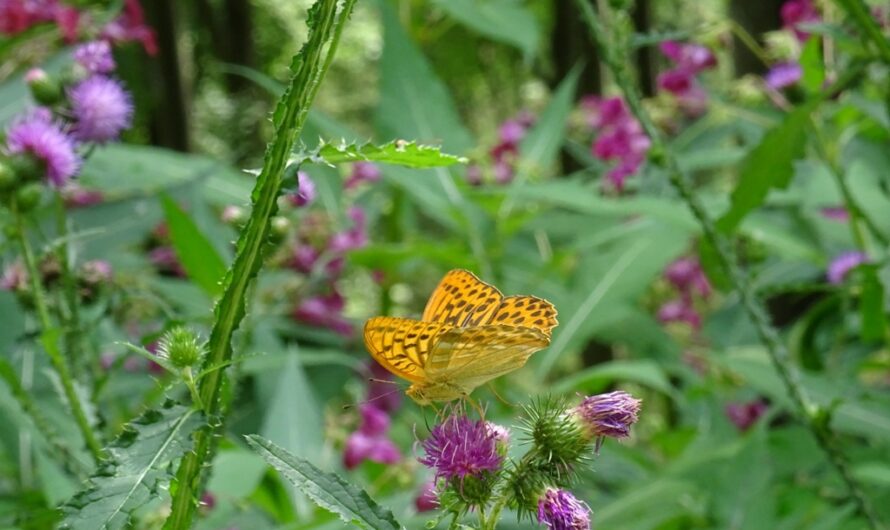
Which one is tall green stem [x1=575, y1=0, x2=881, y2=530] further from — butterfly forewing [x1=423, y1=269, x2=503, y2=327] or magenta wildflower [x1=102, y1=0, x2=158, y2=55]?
magenta wildflower [x1=102, y1=0, x2=158, y2=55]

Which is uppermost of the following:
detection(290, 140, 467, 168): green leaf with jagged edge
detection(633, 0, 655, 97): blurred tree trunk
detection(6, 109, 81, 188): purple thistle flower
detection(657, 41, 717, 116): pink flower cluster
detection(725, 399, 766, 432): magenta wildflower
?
detection(290, 140, 467, 168): green leaf with jagged edge

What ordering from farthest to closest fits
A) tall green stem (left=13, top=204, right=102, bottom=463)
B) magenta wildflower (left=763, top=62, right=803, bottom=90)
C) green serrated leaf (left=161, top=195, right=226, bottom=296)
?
magenta wildflower (left=763, top=62, right=803, bottom=90)
green serrated leaf (left=161, top=195, right=226, bottom=296)
tall green stem (left=13, top=204, right=102, bottom=463)

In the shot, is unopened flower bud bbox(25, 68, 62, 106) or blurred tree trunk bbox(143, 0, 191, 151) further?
blurred tree trunk bbox(143, 0, 191, 151)

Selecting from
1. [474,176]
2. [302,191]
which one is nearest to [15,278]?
[302,191]

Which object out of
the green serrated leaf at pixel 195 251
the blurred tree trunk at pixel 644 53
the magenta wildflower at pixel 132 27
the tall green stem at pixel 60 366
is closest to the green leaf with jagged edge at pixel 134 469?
the tall green stem at pixel 60 366

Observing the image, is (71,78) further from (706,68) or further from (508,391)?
A: (706,68)

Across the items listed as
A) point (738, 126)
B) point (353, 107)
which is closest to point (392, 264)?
point (738, 126)

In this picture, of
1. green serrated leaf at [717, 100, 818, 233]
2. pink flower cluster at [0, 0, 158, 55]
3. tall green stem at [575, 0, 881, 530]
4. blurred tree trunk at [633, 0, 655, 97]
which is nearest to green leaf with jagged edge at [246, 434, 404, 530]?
tall green stem at [575, 0, 881, 530]
